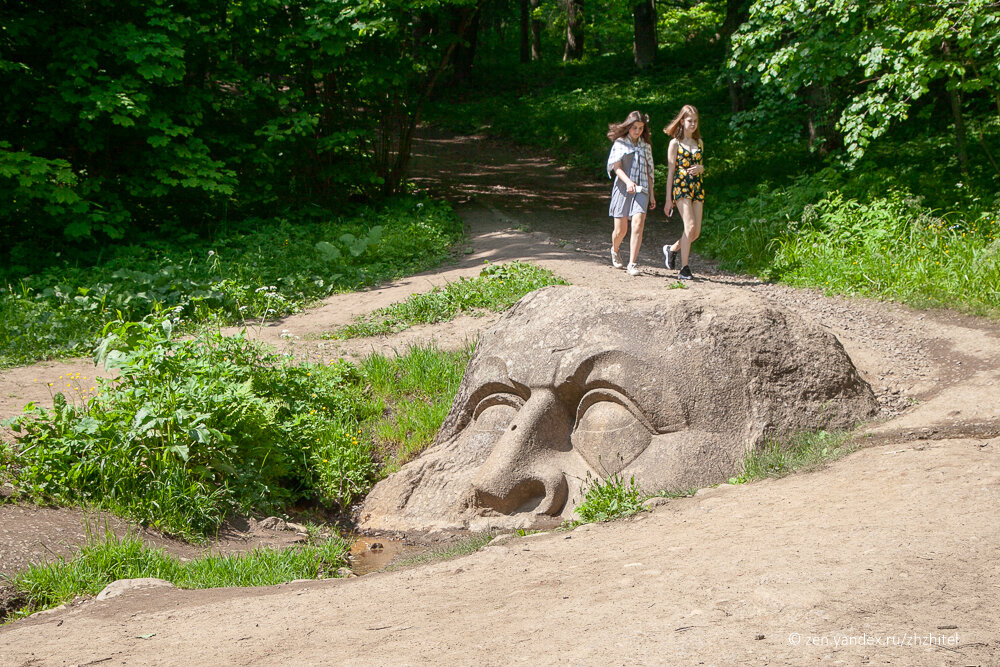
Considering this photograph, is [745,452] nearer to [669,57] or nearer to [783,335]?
[783,335]

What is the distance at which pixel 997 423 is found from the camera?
16.5 feet

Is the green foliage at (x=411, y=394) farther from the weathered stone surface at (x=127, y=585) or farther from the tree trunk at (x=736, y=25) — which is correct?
the tree trunk at (x=736, y=25)

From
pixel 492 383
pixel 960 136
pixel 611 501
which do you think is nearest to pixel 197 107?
pixel 492 383

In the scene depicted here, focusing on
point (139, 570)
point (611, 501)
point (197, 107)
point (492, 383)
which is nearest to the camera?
point (139, 570)

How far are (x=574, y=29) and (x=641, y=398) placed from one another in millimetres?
25565

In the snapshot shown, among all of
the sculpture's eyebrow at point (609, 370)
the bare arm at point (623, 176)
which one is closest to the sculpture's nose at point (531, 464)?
the sculpture's eyebrow at point (609, 370)

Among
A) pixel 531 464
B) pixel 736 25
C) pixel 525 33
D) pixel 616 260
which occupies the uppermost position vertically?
pixel 525 33

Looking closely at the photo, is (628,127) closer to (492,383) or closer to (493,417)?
(492,383)

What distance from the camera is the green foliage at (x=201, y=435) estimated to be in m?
5.42

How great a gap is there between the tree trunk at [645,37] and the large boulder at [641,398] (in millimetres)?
21321

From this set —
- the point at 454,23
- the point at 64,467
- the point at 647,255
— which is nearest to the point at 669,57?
the point at 454,23

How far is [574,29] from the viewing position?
2859 centimetres

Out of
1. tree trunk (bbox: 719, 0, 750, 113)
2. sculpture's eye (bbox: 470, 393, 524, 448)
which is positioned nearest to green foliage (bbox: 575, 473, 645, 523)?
sculpture's eye (bbox: 470, 393, 524, 448)

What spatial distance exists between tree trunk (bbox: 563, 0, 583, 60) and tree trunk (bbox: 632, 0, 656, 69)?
2.66m
